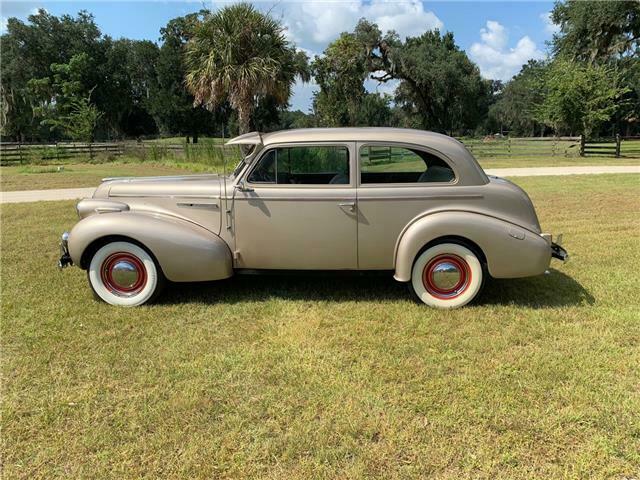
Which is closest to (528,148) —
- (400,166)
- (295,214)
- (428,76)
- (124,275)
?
(428,76)

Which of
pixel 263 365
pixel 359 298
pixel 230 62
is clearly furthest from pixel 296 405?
pixel 230 62

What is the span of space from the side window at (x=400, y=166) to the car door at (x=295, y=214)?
0.14 meters

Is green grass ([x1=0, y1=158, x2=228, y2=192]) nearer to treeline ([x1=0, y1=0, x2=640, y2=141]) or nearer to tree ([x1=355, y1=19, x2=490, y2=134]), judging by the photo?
treeline ([x1=0, y1=0, x2=640, y2=141])

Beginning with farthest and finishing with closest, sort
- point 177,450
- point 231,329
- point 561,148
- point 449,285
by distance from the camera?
point 561,148 < point 449,285 < point 231,329 < point 177,450

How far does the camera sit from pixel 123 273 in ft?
14.5

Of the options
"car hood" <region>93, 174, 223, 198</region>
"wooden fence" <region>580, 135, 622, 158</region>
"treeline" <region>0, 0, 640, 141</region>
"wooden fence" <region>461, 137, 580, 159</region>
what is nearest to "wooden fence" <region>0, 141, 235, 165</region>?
"treeline" <region>0, 0, 640, 141</region>

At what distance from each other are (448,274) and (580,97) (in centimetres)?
2574

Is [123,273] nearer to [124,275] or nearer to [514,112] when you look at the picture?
[124,275]

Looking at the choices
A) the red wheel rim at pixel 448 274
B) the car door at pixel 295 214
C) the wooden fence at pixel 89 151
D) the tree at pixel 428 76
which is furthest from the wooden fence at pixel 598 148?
the car door at pixel 295 214

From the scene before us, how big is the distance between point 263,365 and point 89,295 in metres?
2.38

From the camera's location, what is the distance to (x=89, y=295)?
4785mm

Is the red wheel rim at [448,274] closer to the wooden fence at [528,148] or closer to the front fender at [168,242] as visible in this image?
the front fender at [168,242]

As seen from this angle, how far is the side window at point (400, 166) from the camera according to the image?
14.3ft

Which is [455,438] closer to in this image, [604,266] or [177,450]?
[177,450]
